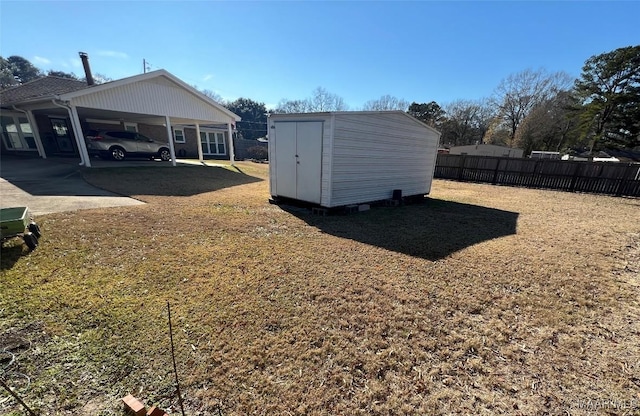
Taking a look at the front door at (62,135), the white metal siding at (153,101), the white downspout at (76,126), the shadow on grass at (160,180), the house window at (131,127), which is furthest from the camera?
the house window at (131,127)

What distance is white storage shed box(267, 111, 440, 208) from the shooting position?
6.28 m

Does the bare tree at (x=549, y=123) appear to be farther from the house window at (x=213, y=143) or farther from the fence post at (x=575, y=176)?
the house window at (x=213, y=143)

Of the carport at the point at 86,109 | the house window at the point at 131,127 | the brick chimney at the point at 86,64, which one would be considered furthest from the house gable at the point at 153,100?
the house window at the point at 131,127

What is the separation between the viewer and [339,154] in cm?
636

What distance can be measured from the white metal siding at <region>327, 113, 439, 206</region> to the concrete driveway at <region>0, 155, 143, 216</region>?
220 inches

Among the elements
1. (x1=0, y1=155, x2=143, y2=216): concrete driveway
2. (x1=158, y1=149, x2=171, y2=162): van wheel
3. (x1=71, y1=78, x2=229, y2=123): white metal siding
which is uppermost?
(x1=71, y1=78, x2=229, y2=123): white metal siding

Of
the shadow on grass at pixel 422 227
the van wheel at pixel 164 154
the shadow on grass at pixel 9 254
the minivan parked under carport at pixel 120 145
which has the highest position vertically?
the minivan parked under carport at pixel 120 145

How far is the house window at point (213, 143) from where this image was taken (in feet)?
68.8

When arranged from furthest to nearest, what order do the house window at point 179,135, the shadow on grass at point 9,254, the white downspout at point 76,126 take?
the house window at point 179,135
the white downspout at point 76,126
the shadow on grass at point 9,254

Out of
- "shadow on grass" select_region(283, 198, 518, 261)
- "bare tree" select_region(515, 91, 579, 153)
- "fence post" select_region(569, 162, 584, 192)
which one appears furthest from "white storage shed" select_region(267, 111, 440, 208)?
"bare tree" select_region(515, 91, 579, 153)

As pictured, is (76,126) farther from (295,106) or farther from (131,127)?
(295,106)

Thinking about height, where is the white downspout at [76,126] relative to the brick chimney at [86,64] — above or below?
below

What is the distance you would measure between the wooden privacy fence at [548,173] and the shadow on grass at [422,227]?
776 centimetres

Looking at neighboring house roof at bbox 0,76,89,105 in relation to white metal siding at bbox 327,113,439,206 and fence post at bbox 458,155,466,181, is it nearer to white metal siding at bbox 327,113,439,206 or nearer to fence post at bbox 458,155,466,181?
white metal siding at bbox 327,113,439,206
